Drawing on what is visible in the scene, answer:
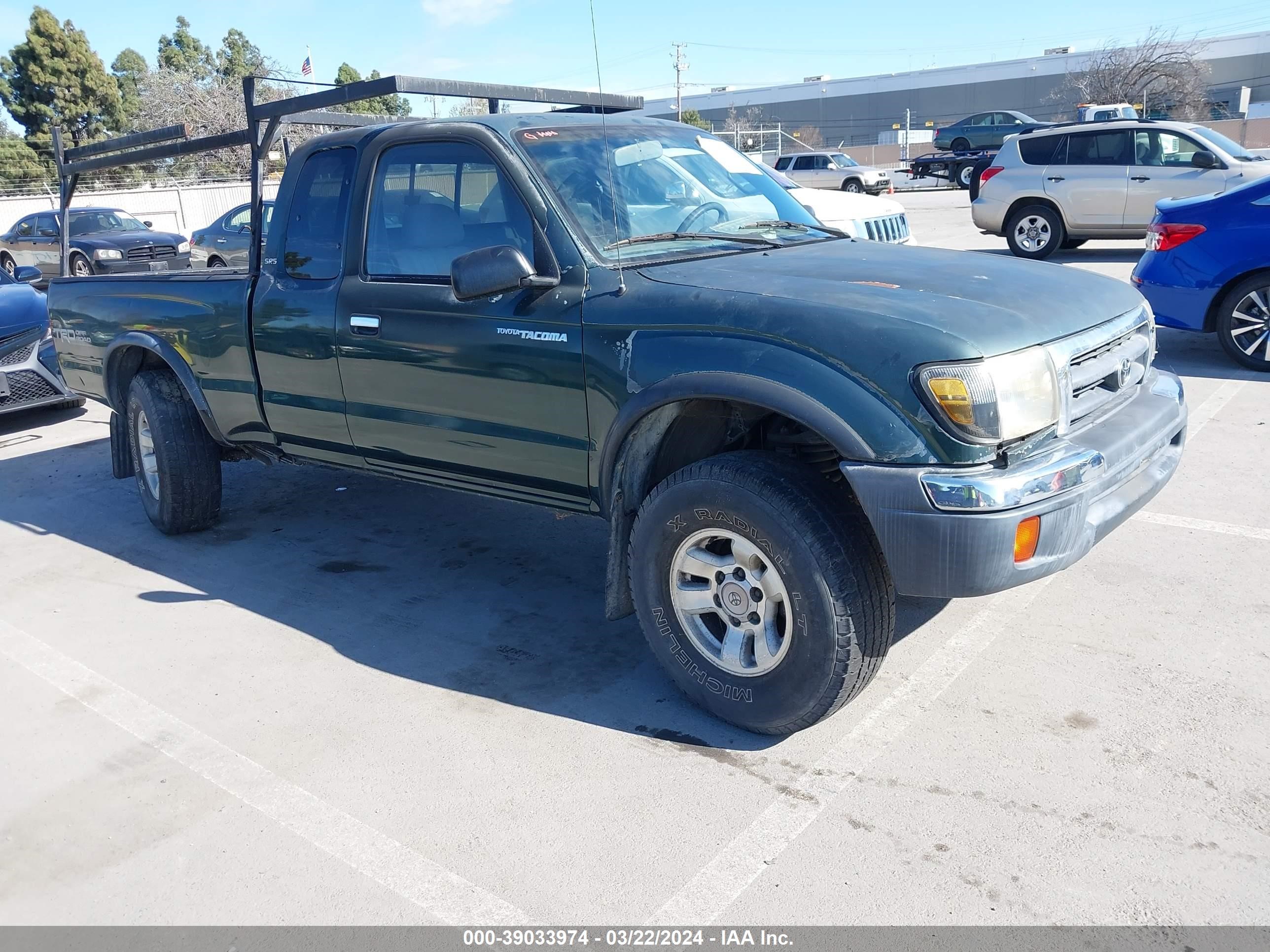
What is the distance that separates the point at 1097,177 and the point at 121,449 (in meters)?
12.2

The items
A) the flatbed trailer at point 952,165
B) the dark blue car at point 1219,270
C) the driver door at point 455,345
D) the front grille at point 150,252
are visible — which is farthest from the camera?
the flatbed trailer at point 952,165

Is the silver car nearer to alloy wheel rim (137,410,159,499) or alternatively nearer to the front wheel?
alloy wheel rim (137,410,159,499)

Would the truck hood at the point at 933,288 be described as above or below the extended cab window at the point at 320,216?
below

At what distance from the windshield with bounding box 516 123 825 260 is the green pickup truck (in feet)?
0.05

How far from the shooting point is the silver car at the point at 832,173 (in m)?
30.6

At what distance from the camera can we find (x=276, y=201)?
5.00m

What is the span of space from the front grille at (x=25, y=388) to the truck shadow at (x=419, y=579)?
1544mm

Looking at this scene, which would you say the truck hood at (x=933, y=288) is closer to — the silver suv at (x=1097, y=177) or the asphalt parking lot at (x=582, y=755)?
the asphalt parking lot at (x=582, y=755)

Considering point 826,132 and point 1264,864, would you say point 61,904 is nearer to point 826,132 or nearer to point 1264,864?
point 1264,864

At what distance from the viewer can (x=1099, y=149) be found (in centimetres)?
1373

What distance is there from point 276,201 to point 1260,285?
682 cm

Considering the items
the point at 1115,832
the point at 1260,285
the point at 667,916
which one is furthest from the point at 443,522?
the point at 1260,285

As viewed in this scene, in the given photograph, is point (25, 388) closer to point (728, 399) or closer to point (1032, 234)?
point (728, 399)

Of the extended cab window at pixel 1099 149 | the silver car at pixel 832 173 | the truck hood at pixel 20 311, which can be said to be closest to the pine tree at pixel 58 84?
the silver car at pixel 832 173
